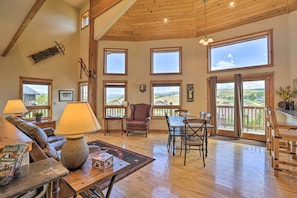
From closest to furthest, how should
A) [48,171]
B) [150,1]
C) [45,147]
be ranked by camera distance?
[48,171], [45,147], [150,1]

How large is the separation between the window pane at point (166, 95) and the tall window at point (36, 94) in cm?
416

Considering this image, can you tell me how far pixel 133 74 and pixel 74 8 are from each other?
13.3 feet

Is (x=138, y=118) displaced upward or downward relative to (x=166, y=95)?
downward

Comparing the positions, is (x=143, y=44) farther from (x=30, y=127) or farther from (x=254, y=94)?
(x=30, y=127)

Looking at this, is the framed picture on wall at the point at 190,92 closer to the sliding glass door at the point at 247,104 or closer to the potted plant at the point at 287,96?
the sliding glass door at the point at 247,104

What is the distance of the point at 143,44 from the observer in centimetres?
602

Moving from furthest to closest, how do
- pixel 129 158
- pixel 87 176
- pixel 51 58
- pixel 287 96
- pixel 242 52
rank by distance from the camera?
pixel 51 58, pixel 242 52, pixel 287 96, pixel 129 158, pixel 87 176

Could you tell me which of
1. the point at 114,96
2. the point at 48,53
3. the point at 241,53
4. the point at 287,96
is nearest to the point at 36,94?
the point at 48,53

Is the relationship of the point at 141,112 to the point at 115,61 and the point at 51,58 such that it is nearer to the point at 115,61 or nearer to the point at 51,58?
the point at 115,61

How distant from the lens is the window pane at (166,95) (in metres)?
5.83

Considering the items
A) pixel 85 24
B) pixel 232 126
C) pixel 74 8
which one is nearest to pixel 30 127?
pixel 232 126

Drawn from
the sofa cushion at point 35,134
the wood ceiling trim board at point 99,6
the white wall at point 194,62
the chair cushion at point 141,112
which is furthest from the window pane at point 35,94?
the sofa cushion at point 35,134

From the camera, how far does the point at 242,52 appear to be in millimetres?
4793

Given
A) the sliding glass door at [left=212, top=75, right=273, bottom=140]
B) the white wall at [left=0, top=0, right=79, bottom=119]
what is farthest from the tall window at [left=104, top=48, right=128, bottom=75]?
the sliding glass door at [left=212, top=75, right=273, bottom=140]
